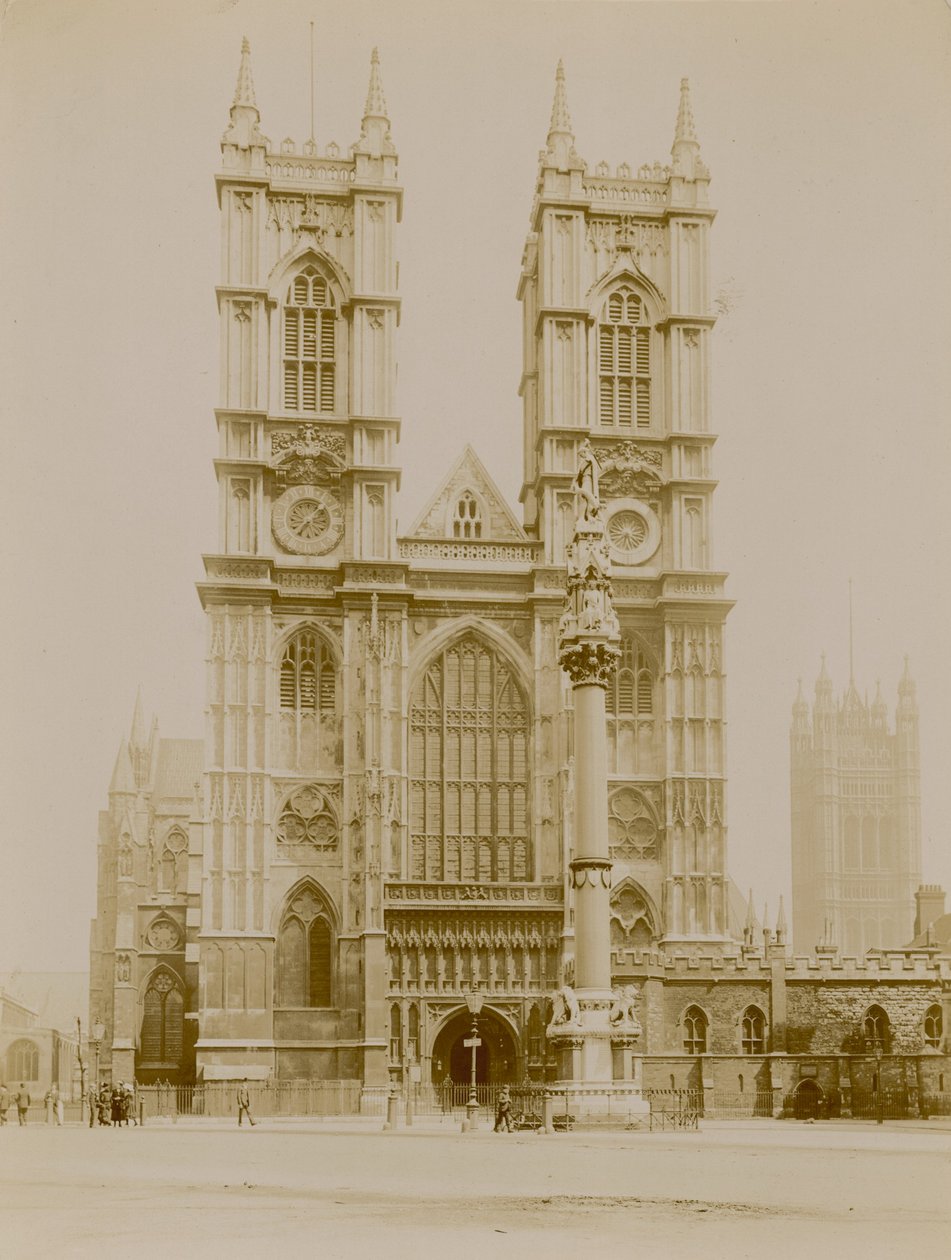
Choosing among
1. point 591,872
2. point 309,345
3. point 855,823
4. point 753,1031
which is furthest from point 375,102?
point 855,823

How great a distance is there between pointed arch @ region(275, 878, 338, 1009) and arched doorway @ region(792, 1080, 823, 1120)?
13614 mm

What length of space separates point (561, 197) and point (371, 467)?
1113 cm

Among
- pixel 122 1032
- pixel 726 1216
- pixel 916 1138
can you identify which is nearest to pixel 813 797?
pixel 122 1032

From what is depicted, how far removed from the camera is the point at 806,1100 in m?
52.6

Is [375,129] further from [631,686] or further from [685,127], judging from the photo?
[631,686]

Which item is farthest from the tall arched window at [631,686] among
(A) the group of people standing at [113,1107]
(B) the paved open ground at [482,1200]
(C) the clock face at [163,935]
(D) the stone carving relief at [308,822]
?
(B) the paved open ground at [482,1200]

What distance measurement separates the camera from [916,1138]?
35094 millimetres

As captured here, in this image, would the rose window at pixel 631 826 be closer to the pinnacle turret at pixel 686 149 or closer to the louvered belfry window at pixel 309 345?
the louvered belfry window at pixel 309 345

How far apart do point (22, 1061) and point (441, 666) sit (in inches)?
2093

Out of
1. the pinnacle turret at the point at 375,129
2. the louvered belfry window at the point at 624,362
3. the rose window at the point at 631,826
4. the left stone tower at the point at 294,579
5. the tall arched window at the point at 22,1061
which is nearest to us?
the left stone tower at the point at 294,579

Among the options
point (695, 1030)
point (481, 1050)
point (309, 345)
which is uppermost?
point (309, 345)

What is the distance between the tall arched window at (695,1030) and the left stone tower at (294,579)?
867cm

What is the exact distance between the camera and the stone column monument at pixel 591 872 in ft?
114

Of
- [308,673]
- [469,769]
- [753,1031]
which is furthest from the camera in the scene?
[469,769]
